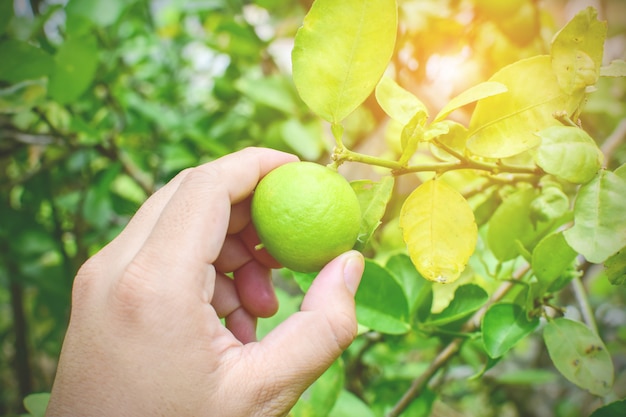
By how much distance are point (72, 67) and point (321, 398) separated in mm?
957

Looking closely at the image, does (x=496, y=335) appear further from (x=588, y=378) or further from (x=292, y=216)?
(x=292, y=216)

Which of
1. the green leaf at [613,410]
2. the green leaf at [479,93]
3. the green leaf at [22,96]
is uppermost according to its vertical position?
the green leaf at [22,96]

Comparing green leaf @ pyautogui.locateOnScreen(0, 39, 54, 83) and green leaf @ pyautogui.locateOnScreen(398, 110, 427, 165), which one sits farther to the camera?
green leaf @ pyautogui.locateOnScreen(0, 39, 54, 83)

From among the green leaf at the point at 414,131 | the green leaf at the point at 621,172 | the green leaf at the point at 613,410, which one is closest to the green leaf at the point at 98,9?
the green leaf at the point at 414,131

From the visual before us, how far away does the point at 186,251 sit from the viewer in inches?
25.7

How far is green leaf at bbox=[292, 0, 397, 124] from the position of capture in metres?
0.61

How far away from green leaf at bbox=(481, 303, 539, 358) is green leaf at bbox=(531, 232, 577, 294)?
0.24 ft

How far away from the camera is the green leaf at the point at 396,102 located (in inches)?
25.7

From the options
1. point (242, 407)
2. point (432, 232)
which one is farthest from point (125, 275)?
point (432, 232)

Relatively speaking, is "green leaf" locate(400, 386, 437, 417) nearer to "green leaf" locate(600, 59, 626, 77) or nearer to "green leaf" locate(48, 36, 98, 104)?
"green leaf" locate(600, 59, 626, 77)

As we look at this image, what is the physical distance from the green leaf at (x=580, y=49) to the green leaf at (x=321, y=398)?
0.67m

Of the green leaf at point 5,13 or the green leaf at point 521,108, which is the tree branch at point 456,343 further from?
the green leaf at point 5,13

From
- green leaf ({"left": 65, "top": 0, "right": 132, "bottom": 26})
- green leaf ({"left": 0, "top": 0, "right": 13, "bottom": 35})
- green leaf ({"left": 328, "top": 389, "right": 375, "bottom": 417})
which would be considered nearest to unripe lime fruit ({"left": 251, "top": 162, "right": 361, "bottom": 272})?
green leaf ({"left": 328, "top": 389, "right": 375, "bottom": 417})

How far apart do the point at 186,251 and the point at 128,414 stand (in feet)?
0.76
